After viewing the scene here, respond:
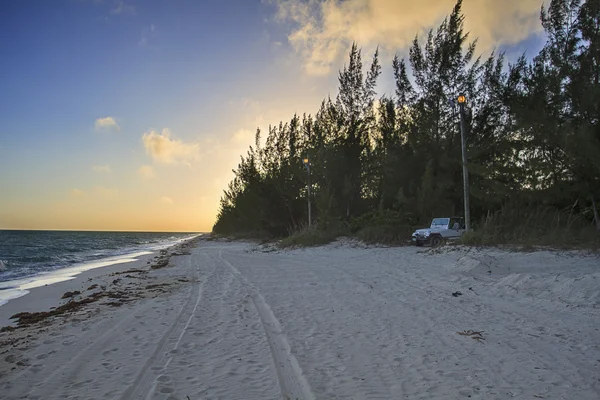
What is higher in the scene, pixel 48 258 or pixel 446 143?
pixel 446 143

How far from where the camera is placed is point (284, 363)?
4.41 meters

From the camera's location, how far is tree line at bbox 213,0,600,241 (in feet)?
52.2

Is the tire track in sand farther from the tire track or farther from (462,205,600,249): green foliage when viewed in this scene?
(462,205,600,249): green foliage

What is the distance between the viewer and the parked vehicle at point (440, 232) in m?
19.2

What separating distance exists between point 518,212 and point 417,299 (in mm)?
10301

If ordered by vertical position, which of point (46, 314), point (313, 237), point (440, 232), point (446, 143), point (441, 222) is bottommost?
point (46, 314)

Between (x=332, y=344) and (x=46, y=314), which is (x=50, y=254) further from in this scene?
(x=332, y=344)

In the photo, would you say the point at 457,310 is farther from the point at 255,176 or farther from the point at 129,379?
the point at 255,176

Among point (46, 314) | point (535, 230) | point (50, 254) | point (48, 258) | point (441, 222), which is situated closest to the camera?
point (46, 314)

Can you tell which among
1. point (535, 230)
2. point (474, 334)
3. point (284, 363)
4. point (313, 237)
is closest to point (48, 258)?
point (313, 237)

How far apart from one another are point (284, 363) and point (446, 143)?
2346 cm

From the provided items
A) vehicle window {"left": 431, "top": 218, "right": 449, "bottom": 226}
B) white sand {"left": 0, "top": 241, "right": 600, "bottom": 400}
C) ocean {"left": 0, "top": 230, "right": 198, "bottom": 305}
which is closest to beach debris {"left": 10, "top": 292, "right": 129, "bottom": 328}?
white sand {"left": 0, "top": 241, "right": 600, "bottom": 400}

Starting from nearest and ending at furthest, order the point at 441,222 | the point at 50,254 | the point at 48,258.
A: 1. the point at 441,222
2. the point at 48,258
3. the point at 50,254

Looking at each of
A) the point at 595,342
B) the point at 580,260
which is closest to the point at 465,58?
the point at 580,260
